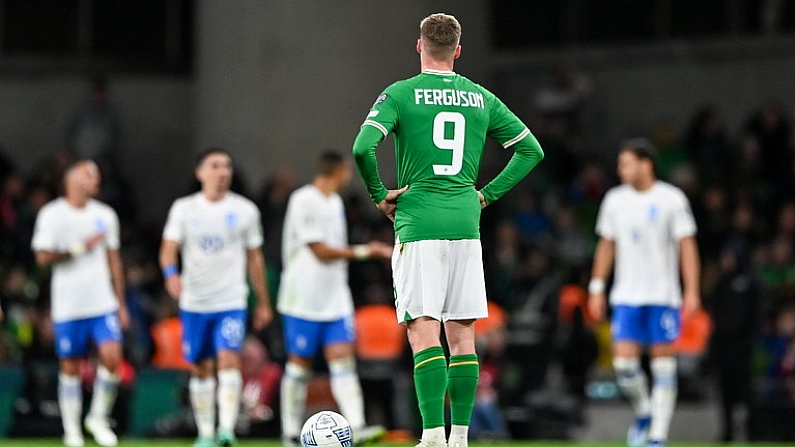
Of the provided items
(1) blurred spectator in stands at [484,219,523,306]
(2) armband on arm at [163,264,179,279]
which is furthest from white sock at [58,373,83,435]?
(1) blurred spectator in stands at [484,219,523,306]

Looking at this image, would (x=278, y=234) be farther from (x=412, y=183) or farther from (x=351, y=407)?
(x=412, y=183)

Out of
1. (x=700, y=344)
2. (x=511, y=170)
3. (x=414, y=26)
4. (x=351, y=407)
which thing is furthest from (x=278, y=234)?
(x=511, y=170)

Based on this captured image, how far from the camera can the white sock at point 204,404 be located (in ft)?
49.2

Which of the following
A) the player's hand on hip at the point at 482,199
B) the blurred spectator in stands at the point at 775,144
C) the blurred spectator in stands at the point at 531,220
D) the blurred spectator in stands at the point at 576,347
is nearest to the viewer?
the player's hand on hip at the point at 482,199

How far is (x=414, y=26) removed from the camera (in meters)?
23.9

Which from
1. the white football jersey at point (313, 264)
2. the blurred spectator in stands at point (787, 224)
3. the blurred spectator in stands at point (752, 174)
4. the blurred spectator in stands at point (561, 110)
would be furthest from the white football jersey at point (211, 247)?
the blurred spectator in stands at point (561, 110)

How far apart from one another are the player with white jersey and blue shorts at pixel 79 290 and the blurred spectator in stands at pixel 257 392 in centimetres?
231

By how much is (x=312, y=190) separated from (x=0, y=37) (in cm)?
1194

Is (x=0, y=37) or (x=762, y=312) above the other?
(x=0, y=37)

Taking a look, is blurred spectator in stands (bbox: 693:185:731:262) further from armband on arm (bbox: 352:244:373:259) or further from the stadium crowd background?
armband on arm (bbox: 352:244:373:259)

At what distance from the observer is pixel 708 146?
2461 centimetres

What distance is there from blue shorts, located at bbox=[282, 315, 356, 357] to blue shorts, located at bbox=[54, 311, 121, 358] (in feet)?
5.79

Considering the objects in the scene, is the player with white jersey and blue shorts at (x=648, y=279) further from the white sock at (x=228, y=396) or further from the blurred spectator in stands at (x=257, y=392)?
the blurred spectator in stands at (x=257, y=392)

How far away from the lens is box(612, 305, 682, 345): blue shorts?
614 inches
